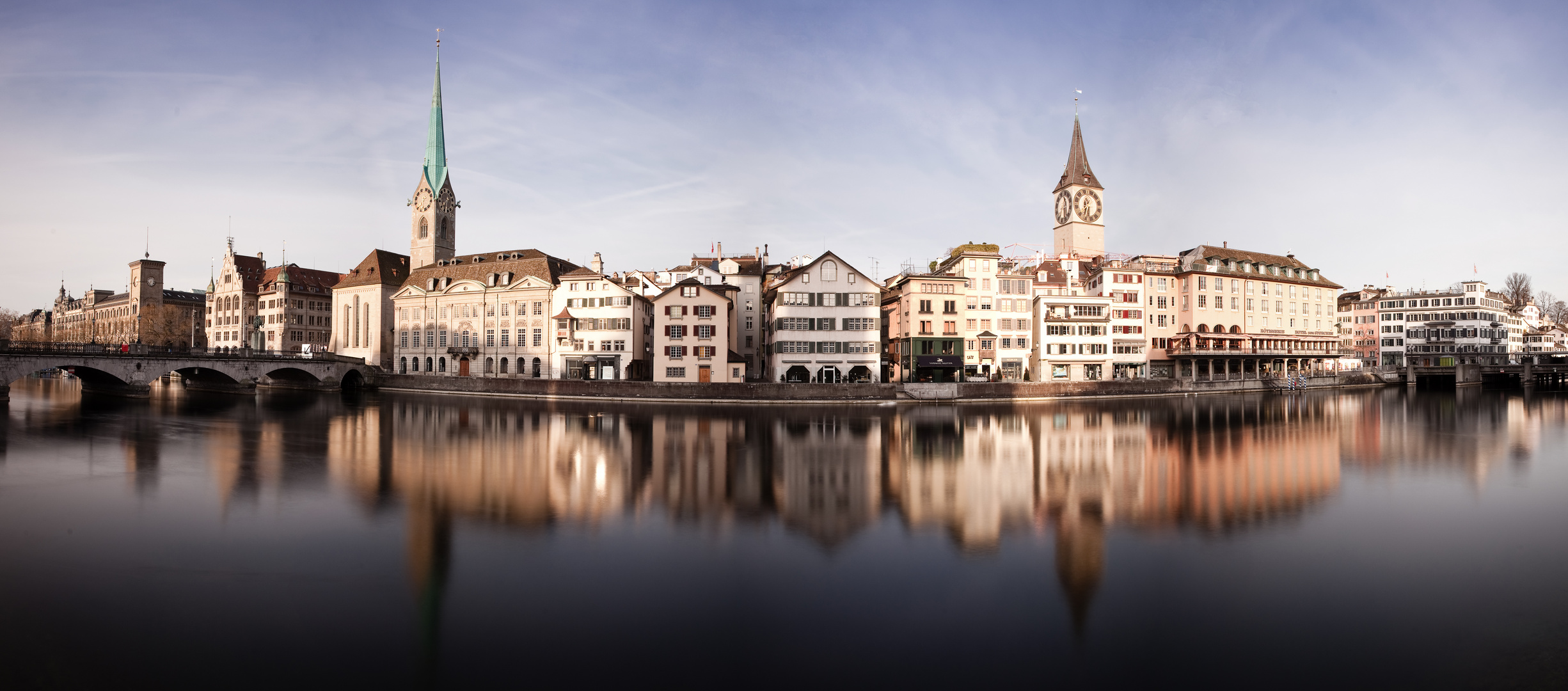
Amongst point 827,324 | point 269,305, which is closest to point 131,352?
point 269,305

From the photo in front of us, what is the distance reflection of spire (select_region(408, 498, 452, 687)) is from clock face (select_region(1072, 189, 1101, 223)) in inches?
3313

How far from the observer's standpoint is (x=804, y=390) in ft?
169

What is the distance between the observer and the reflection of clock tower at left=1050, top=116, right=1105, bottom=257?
88438 mm

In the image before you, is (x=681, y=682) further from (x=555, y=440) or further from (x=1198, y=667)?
(x=555, y=440)

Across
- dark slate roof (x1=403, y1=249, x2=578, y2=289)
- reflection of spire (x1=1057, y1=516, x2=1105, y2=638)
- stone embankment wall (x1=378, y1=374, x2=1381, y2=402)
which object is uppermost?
dark slate roof (x1=403, y1=249, x2=578, y2=289)

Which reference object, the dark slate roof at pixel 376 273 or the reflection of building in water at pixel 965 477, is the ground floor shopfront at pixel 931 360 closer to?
the reflection of building in water at pixel 965 477

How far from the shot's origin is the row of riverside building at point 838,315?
56344 mm

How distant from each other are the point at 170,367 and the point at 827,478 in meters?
54.3

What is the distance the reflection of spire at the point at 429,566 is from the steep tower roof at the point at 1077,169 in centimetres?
8555

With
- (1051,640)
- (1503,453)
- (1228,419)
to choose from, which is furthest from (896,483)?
(1228,419)

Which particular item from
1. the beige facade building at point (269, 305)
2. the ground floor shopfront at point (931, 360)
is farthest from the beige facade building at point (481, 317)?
the ground floor shopfront at point (931, 360)

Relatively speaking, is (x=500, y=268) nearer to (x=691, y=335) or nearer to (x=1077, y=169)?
(x=691, y=335)

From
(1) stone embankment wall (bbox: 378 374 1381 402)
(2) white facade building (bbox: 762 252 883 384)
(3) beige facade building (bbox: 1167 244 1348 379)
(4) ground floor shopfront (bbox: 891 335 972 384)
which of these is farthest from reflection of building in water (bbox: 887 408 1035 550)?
(3) beige facade building (bbox: 1167 244 1348 379)

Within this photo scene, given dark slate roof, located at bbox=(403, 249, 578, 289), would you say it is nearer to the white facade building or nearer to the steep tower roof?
the white facade building
